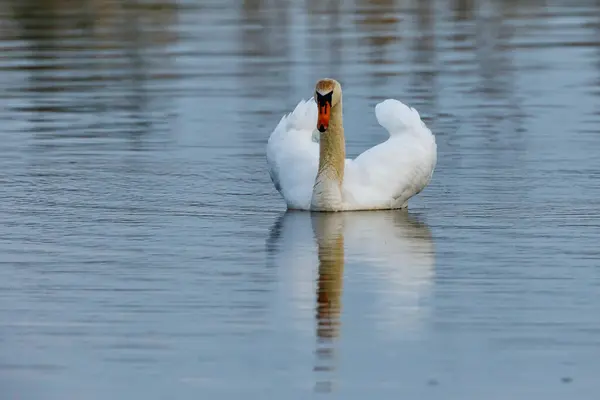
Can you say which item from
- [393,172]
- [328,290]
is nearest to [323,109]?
[393,172]

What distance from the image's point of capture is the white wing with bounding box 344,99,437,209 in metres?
14.6

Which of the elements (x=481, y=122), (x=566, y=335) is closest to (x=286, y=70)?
(x=481, y=122)

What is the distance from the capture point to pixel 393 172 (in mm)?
14578

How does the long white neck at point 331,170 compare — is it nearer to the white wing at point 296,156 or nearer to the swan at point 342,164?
the swan at point 342,164

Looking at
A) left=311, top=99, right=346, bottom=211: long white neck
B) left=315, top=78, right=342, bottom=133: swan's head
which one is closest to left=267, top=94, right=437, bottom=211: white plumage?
left=311, top=99, right=346, bottom=211: long white neck

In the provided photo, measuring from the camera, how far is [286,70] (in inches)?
1036

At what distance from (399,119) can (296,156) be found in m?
0.87

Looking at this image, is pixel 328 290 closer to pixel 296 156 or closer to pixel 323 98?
pixel 323 98

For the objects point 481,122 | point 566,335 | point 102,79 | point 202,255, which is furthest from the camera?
point 102,79

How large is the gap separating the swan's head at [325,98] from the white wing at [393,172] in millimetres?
538

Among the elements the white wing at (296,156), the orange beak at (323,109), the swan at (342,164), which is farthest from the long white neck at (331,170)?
the orange beak at (323,109)

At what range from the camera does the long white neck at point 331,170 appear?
569 inches

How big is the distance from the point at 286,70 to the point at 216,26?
8.25 m

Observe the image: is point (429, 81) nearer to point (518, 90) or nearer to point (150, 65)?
point (518, 90)
